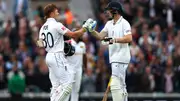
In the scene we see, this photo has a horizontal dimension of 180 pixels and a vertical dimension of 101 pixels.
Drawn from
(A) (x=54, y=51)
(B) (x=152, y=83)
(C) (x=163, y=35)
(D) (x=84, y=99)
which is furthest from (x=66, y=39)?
(C) (x=163, y=35)

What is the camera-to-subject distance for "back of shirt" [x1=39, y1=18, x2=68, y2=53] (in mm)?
18047

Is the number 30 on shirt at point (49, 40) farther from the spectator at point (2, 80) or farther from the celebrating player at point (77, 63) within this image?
the spectator at point (2, 80)

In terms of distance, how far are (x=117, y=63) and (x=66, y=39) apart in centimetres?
294

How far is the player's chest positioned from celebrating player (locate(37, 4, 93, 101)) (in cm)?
58

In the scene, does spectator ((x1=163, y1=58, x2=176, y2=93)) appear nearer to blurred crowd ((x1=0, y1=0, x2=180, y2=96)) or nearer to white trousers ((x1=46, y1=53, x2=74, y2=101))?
blurred crowd ((x1=0, y1=0, x2=180, y2=96))

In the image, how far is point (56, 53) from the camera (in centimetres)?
1816

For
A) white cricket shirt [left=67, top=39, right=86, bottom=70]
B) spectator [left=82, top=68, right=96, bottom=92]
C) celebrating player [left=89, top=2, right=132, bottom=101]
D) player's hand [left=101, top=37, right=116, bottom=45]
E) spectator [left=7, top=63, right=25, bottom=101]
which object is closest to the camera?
player's hand [left=101, top=37, right=116, bottom=45]

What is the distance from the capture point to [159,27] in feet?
94.0

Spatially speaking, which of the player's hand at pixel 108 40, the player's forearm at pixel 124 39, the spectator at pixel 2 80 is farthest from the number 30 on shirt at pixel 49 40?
the spectator at pixel 2 80

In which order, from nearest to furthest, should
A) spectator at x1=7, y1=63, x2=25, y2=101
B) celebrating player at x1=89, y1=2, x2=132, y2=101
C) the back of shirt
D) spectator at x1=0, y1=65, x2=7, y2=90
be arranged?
the back of shirt
celebrating player at x1=89, y1=2, x2=132, y2=101
spectator at x1=7, y1=63, x2=25, y2=101
spectator at x1=0, y1=65, x2=7, y2=90

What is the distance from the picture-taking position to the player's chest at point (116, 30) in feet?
60.0

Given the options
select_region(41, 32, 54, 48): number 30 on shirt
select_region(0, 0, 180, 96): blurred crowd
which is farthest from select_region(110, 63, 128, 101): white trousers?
select_region(0, 0, 180, 96): blurred crowd

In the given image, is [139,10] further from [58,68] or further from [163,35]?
[58,68]

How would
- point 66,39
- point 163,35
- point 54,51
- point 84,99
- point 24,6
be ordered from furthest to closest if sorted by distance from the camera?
point 24,6
point 163,35
point 84,99
point 66,39
point 54,51
